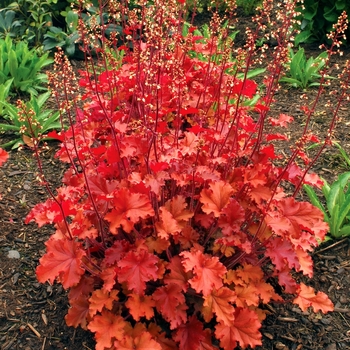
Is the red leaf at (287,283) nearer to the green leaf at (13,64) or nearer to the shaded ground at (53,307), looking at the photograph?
the shaded ground at (53,307)

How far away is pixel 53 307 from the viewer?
95.9 inches

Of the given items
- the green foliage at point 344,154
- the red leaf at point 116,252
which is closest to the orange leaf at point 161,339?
the red leaf at point 116,252

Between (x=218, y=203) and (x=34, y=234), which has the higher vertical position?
(x=218, y=203)

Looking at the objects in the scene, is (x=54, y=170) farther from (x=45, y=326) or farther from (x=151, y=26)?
(x=151, y=26)

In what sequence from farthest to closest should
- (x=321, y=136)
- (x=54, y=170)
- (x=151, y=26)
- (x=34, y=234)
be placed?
(x=321, y=136)
(x=54, y=170)
(x=34, y=234)
(x=151, y=26)

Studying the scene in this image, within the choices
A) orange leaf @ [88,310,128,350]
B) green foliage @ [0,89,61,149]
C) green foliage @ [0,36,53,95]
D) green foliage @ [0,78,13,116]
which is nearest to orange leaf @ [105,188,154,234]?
orange leaf @ [88,310,128,350]

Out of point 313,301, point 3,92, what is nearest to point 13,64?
point 3,92

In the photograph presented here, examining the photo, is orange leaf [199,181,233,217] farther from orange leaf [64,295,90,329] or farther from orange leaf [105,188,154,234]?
orange leaf [64,295,90,329]

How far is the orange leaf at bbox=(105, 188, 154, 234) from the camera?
186 cm

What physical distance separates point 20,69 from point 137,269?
290 cm

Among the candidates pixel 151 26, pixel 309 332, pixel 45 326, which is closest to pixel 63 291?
pixel 45 326

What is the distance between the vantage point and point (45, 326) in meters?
2.35

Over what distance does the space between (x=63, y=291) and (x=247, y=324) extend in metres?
1.02

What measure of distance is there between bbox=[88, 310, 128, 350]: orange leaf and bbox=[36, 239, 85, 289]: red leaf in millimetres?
204
